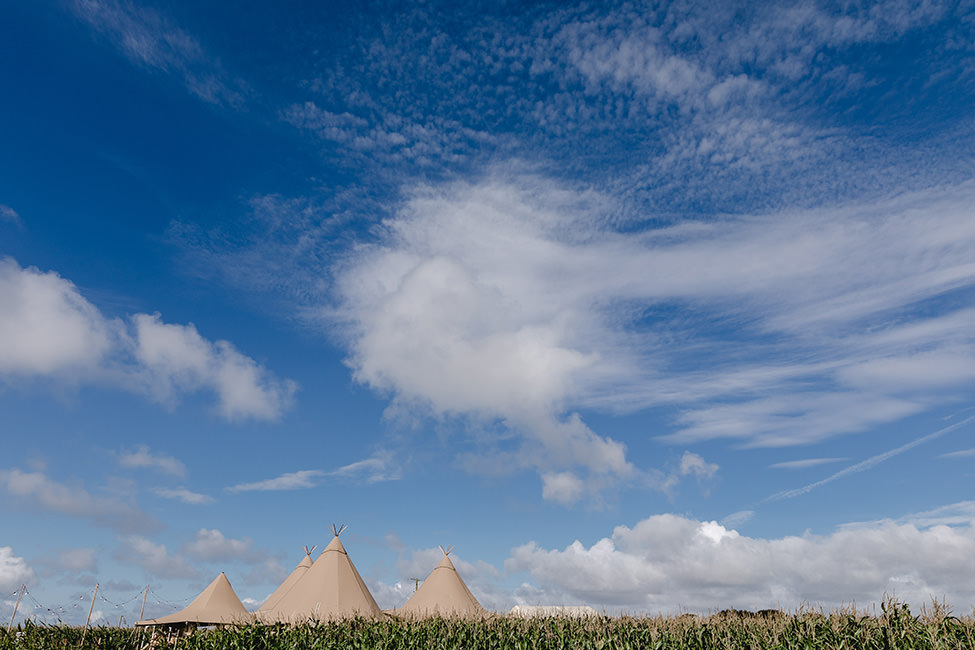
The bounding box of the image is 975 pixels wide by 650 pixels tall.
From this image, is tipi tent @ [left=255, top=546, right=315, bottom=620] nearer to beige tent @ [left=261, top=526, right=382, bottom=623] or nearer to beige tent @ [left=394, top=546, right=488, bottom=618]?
beige tent @ [left=261, top=526, right=382, bottom=623]

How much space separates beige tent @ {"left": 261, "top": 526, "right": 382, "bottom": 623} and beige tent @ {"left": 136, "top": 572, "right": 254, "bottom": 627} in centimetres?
453

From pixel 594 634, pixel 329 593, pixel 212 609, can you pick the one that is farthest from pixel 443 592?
Result: pixel 594 634

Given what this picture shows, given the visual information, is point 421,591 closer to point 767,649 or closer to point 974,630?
point 767,649

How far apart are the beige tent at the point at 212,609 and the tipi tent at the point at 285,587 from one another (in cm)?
143

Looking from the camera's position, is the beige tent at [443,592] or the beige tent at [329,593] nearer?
the beige tent at [329,593]

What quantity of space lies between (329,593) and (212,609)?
957cm

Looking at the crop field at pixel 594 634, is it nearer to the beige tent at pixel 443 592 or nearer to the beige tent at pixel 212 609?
the beige tent at pixel 212 609

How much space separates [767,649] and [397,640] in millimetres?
10259

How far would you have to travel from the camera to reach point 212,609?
125ft

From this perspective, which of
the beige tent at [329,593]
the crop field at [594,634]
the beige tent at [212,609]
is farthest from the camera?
the beige tent at [212,609]

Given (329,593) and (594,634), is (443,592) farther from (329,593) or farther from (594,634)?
(594,634)

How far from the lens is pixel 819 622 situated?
15.4 meters

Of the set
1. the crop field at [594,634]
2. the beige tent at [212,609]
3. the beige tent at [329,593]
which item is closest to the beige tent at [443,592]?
the beige tent at [329,593]

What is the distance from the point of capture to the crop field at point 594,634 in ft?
45.9
